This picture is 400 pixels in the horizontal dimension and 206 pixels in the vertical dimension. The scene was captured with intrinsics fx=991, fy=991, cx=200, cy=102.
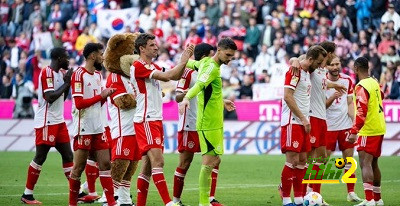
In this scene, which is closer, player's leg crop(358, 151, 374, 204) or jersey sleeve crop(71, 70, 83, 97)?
jersey sleeve crop(71, 70, 83, 97)

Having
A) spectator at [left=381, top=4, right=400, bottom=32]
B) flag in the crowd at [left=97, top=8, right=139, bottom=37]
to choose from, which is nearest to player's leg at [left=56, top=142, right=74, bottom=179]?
spectator at [left=381, top=4, right=400, bottom=32]

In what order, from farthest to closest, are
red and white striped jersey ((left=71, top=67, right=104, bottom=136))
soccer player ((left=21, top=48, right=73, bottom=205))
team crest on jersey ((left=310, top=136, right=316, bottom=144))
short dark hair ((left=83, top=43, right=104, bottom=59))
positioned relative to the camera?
soccer player ((left=21, top=48, right=73, bottom=205)) → team crest on jersey ((left=310, top=136, right=316, bottom=144)) → short dark hair ((left=83, top=43, right=104, bottom=59)) → red and white striped jersey ((left=71, top=67, right=104, bottom=136))

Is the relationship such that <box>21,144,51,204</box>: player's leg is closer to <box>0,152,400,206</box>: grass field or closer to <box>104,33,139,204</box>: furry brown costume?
<box>0,152,400,206</box>: grass field

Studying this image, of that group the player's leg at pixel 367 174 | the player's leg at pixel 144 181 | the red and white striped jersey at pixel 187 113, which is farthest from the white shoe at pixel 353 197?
the player's leg at pixel 144 181

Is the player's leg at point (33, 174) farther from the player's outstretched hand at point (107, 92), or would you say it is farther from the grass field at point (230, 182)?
the player's outstretched hand at point (107, 92)

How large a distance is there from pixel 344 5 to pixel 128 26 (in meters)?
7.71

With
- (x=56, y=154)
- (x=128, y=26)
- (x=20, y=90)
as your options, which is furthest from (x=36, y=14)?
(x=56, y=154)

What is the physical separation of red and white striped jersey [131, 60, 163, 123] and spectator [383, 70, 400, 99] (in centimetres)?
1587

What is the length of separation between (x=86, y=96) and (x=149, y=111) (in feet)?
5.92

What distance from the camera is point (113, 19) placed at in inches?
1396

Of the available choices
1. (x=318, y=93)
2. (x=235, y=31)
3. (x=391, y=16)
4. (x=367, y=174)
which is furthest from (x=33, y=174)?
(x=235, y=31)

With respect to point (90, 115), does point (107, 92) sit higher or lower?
higher

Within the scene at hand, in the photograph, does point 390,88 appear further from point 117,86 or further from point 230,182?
point 117,86

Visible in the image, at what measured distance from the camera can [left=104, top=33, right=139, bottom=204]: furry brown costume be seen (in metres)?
14.4
